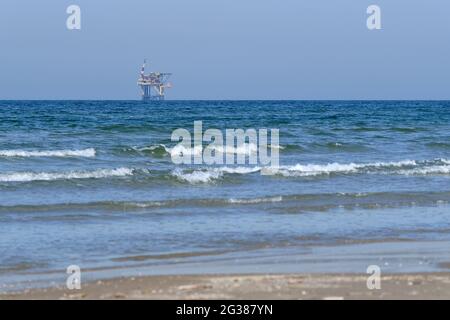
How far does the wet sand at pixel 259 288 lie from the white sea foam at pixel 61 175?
9557mm

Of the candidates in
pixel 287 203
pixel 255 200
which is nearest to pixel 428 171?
pixel 287 203

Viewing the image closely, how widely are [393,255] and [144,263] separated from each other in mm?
2956

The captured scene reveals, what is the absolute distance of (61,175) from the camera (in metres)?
18.1

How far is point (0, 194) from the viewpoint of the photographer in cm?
1554

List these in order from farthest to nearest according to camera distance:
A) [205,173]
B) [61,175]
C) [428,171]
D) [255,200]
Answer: [428,171], [205,173], [61,175], [255,200]

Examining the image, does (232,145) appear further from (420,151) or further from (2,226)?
Result: (2,226)

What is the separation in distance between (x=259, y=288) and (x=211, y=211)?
6.14m

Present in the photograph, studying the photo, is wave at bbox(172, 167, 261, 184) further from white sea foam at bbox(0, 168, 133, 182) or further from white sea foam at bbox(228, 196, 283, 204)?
white sea foam at bbox(228, 196, 283, 204)

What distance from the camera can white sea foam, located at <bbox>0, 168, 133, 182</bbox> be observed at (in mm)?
17594

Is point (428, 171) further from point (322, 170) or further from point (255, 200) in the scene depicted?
point (255, 200)

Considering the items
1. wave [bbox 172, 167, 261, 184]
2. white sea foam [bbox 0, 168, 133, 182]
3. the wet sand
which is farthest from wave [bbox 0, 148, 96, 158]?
the wet sand

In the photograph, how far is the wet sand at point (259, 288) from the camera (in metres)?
7.59

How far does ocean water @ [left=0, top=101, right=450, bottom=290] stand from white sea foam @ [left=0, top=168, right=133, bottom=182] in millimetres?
42
